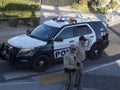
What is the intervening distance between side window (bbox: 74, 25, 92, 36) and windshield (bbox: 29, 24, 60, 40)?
3.14 ft

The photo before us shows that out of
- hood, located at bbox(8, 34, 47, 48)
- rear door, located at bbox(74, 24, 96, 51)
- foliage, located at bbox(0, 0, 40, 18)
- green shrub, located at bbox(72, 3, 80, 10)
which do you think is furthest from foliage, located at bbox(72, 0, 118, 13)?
hood, located at bbox(8, 34, 47, 48)

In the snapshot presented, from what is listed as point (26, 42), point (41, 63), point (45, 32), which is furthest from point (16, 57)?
point (45, 32)

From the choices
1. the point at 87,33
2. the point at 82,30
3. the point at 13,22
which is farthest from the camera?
the point at 13,22

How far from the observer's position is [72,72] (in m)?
11.3

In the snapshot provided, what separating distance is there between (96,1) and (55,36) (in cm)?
1782

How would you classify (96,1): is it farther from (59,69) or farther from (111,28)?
(59,69)

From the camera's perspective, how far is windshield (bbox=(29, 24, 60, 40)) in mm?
15016

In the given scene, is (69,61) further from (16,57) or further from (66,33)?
(66,33)

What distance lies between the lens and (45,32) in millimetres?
15359

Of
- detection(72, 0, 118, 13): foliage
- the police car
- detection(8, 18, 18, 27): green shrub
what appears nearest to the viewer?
the police car

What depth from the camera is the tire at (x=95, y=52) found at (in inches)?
645

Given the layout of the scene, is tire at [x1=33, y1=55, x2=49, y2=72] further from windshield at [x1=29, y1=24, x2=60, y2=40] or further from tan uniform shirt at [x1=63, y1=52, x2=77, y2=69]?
tan uniform shirt at [x1=63, y1=52, x2=77, y2=69]

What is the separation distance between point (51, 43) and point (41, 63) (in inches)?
36.6

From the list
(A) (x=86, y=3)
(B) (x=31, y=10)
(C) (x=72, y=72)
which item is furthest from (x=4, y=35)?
(A) (x=86, y=3)
